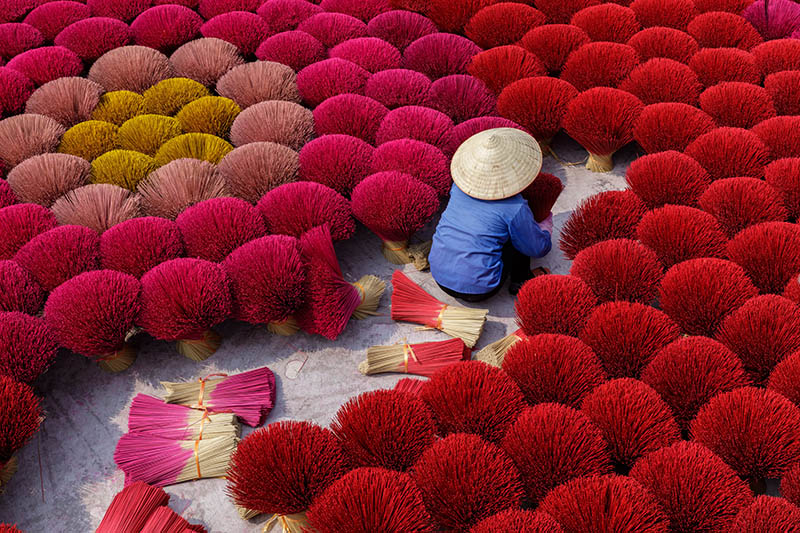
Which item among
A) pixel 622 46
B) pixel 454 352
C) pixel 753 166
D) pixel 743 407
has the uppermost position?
pixel 622 46

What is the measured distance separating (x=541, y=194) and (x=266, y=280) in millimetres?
820

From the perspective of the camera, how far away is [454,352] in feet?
5.94

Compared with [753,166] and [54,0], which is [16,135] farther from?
[753,166]

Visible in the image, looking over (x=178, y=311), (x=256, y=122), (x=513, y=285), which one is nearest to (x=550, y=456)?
Answer: (x=513, y=285)

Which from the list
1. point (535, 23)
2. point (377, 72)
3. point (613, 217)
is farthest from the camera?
point (535, 23)

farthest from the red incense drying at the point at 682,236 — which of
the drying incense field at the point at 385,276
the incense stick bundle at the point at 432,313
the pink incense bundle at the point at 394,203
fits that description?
Result: the pink incense bundle at the point at 394,203

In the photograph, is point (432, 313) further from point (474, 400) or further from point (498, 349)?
point (474, 400)

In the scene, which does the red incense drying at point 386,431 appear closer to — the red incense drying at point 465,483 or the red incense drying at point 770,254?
the red incense drying at point 465,483

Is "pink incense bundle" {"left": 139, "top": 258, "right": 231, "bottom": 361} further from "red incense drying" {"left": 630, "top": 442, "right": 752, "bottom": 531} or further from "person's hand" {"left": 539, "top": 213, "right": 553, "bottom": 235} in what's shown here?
"red incense drying" {"left": 630, "top": 442, "right": 752, "bottom": 531}

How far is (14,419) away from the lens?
152cm

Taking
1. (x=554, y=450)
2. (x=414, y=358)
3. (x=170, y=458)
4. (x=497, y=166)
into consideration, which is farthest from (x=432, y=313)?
(x=170, y=458)

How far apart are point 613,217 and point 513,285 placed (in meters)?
0.32

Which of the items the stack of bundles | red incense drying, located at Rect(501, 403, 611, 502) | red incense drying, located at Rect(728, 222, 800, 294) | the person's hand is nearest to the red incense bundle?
the person's hand

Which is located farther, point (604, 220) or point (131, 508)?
point (604, 220)
